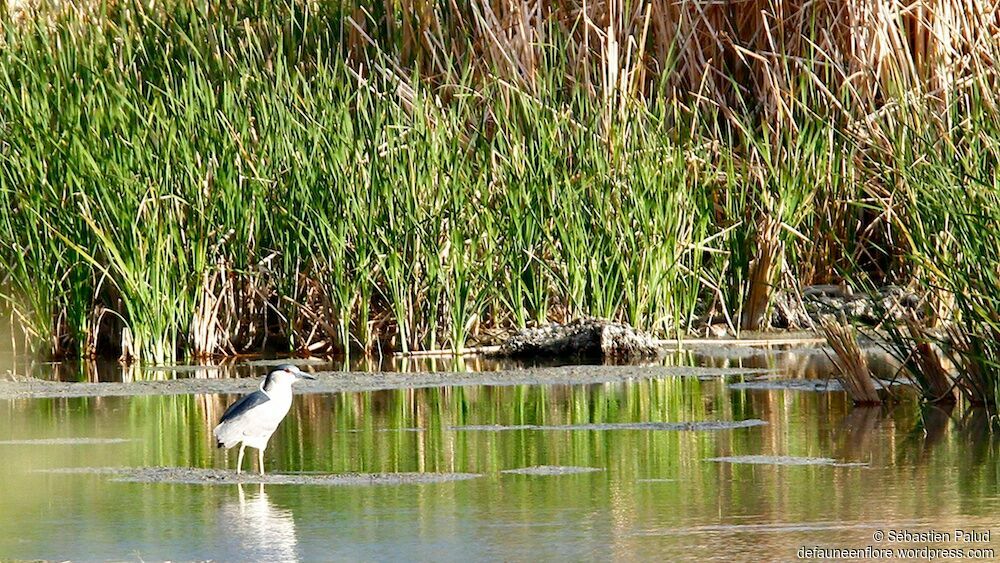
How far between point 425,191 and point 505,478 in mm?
4423

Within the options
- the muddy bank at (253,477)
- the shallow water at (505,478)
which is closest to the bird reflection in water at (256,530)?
the shallow water at (505,478)

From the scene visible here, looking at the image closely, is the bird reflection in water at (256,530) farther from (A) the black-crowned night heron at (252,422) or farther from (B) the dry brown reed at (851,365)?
(B) the dry brown reed at (851,365)

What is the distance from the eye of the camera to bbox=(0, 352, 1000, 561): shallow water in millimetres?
4918

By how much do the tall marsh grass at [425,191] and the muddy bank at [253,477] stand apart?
3.39 m

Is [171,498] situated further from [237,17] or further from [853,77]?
[237,17]

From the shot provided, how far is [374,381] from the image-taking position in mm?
8758

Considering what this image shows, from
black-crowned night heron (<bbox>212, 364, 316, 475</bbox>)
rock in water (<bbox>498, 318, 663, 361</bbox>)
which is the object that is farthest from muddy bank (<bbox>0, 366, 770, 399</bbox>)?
black-crowned night heron (<bbox>212, 364, 316, 475</bbox>)

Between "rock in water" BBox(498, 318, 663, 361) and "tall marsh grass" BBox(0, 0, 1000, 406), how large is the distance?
0.95 ft

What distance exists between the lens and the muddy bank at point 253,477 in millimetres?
5934

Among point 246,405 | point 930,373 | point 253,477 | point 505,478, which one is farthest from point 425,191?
point 505,478

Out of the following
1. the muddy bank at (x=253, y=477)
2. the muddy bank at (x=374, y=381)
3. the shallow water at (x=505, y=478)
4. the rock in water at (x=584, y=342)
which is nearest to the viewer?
the shallow water at (x=505, y=478)

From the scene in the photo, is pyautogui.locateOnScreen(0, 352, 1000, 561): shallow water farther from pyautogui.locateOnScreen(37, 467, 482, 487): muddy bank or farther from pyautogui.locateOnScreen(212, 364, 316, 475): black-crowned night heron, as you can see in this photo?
pyautogui.locateOnScreen(212, 364, 316, 475): black-crowned night heron

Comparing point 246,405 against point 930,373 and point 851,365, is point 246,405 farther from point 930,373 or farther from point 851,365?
point 930,373

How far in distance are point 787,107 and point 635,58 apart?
3.91 ft
